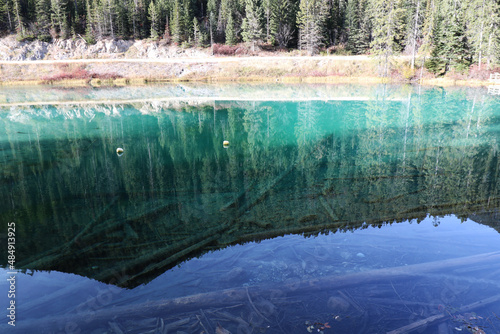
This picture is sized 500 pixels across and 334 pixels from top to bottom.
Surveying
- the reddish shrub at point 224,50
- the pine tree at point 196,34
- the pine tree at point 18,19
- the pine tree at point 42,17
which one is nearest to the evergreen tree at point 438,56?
the reddish shrub at point 224,50

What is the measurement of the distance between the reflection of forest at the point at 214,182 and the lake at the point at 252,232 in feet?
0.19

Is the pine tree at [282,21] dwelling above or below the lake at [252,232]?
above

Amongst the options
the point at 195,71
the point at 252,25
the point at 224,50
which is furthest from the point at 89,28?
the point at 252,25

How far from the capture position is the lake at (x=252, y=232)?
16.5 ft

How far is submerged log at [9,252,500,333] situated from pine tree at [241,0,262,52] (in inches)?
2294

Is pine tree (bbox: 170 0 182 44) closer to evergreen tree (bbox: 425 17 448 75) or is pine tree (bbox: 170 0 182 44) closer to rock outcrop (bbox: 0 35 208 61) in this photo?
rock outcrop (bbox: 0 35 208 61)

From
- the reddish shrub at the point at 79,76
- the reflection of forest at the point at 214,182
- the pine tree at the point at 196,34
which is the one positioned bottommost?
the reflection of forest at the point at 214,182

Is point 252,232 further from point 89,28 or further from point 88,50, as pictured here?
point 89,28

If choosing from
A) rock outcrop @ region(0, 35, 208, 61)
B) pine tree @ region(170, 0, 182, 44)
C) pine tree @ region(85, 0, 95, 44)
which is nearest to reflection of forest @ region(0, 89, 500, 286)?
rock outcrop @ region(0, 35, 208, 61)

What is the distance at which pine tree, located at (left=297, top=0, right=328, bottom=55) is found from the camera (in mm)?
56094

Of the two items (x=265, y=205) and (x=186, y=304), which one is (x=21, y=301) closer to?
(x=186, y=304)

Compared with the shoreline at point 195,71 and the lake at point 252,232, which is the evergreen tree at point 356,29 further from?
the lake at point 252,232

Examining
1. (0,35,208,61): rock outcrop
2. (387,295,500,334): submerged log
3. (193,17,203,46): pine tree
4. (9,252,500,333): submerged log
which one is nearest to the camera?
(387,295,500,334): submerged log

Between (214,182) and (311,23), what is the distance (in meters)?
52.5
